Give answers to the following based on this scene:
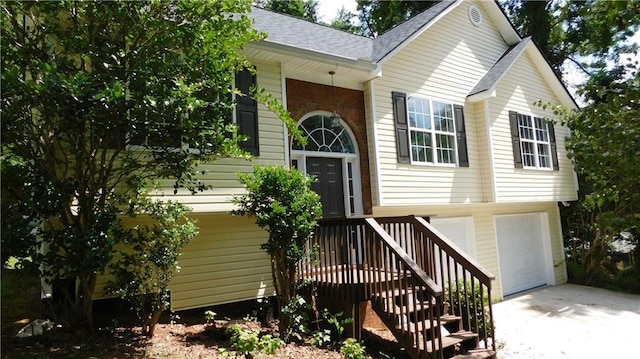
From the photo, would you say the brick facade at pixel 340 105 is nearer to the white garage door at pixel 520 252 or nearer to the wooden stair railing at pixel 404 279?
the wooden stair railing at pixel 404 279

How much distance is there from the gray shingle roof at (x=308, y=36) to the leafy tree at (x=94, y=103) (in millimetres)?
3303

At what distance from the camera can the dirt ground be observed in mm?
4445

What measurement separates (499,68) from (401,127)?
424cm

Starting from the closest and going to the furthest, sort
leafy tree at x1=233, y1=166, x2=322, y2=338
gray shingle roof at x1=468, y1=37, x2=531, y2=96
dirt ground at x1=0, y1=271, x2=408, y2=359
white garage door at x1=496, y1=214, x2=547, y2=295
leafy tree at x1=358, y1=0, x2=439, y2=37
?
dirt ground at x1=0, y1=271, x2=408, y2=359 < leafy tree at x1=233, y1=166, x2=322, y2=338 < gray shingle roof at x1=468, y1=37, x2=531, y2=96 < white garage door at x1=496, y1=214, x2=547, y2=295 < leafy tree at x1=358, y1=0, x2=439, y2=37

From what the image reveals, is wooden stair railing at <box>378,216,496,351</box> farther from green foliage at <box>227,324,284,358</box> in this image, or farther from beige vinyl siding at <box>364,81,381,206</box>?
green foliage at <box>227,324,284,358</box>

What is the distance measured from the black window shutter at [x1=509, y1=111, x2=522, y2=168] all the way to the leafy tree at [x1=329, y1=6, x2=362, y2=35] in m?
14.9

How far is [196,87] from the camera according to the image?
14.7 feet

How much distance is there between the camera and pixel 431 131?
9766 mm

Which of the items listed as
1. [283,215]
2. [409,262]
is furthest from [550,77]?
[283,215]

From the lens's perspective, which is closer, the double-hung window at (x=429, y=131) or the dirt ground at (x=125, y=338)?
the dirt ground at (x=125, y=338)

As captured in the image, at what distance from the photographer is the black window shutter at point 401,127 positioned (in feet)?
29.7

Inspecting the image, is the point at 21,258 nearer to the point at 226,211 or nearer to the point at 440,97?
the point at 226,211

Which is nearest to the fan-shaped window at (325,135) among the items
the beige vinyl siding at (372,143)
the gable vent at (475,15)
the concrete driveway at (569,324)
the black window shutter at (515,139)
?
the beige vinyl siding at (372,143)

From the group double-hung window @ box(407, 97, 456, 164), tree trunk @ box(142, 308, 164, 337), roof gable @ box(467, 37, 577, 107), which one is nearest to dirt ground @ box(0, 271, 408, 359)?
tree trunk @ box(142, 308, 164, 337)
